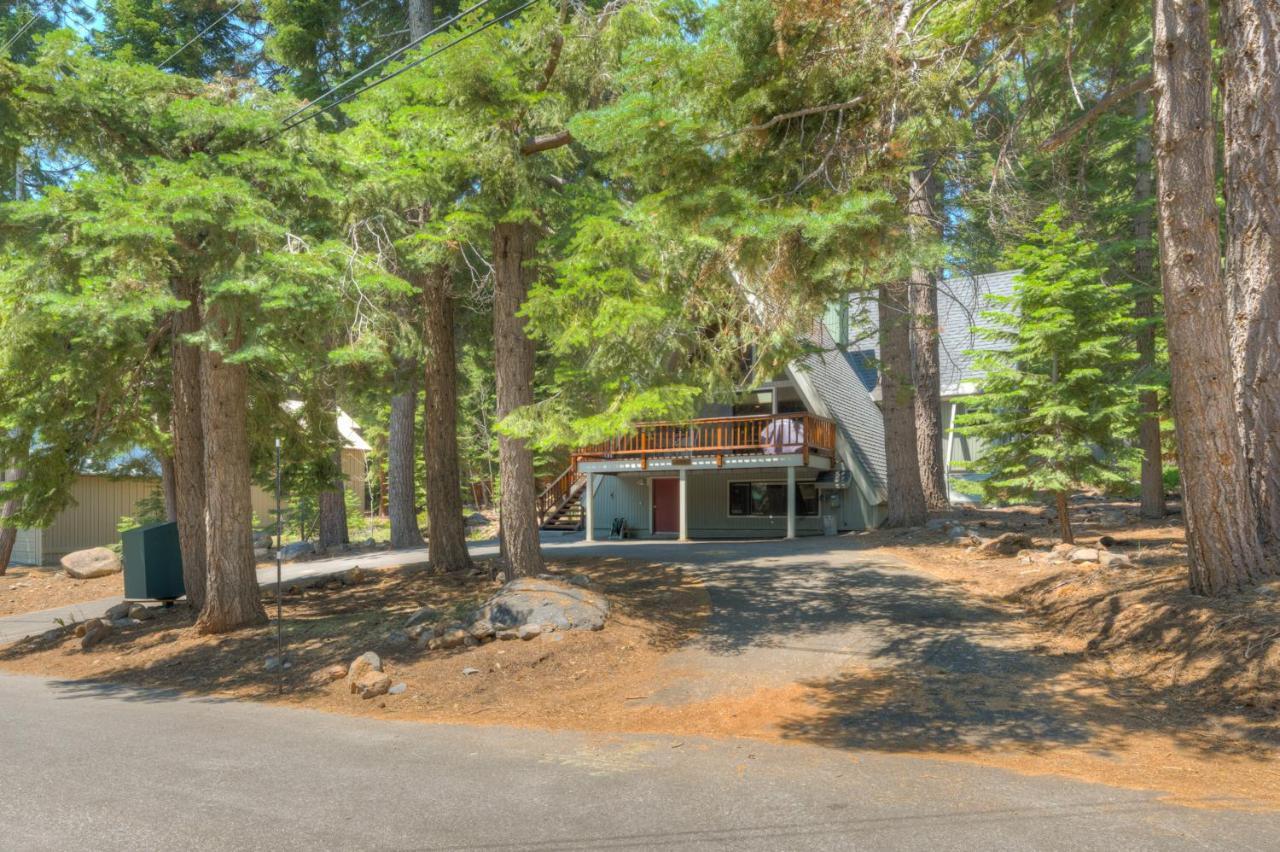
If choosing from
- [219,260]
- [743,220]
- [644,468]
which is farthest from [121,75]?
[644,468]

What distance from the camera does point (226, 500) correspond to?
10258 millimetres

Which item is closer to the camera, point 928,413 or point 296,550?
point 928,413

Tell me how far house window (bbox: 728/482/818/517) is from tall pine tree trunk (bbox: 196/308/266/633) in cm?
1356

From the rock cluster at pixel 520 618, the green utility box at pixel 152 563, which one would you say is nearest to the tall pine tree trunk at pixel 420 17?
the green utility box at pixel 152 563

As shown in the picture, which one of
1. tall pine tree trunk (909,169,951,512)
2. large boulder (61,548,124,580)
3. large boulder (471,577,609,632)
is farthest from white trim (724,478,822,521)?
large boulder (61,548,124,580)

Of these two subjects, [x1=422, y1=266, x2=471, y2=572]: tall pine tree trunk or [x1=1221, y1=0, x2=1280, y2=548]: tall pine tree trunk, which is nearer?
[x1=1221, y1=0, x2=1280, y2=548]: tall pine tree trunk

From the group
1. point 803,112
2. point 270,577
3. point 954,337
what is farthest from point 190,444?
point 954,337

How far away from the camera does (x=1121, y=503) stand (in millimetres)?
19984

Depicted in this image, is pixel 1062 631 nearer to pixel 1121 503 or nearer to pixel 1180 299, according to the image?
pixel 1180 299

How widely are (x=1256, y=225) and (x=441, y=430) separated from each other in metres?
11.0

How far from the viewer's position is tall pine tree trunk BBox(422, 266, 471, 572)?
13078 millimetres

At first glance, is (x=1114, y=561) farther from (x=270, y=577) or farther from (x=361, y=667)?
(x=270, y=577)

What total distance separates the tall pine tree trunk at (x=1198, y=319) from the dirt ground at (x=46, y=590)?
59.1 feet

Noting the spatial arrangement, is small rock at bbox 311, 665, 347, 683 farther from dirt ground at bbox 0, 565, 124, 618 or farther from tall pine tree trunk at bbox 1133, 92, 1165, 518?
tall pine tree trunk at bbox 1133, 92, 1165, 518
